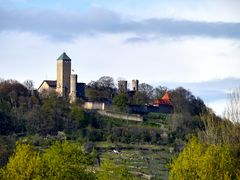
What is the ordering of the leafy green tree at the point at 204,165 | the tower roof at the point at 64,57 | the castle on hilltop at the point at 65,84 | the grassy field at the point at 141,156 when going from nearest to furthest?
the leafy green tree at the point at 204,165 < the grassy field at the point at 141,156 < the castle on hilltop at the point at 65,84 < the tower roof at the point at 64,57

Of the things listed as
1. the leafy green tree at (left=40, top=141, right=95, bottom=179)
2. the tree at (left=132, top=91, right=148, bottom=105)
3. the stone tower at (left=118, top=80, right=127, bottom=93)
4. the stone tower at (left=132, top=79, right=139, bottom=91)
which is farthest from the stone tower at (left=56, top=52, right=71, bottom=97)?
the leafy green tree at (left=40, top=141, right=95, bottom=179)

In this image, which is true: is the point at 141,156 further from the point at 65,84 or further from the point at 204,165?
the point at 204,165

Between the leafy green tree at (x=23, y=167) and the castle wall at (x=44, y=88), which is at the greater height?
the castle wall at (x=44, y=88)

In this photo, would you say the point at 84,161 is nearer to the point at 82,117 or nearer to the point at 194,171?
the point at 194,171

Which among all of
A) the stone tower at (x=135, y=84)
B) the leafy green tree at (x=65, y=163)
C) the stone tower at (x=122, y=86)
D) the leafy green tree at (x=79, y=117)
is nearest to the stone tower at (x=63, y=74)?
the stone tower at (x=122, y=86)

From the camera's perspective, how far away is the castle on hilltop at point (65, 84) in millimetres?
115625

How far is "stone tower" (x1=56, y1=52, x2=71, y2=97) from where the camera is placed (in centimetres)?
11738

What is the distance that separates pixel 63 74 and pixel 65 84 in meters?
1.92

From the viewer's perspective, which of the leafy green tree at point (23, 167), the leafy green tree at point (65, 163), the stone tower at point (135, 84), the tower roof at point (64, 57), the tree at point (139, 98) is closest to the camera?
the leafy green tree at point (65, 163)

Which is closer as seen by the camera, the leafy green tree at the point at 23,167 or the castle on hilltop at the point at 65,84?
the leafy green tree at the point at 23,167

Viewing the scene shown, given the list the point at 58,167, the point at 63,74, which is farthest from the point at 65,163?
the point at 63,74

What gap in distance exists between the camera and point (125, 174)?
36.9m

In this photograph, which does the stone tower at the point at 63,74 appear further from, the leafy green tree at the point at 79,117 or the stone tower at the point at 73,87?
the leafy green tree at the point at 79,117

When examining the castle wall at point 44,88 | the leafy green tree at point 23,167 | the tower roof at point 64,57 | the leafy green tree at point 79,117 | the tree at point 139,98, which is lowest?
the leafy green tree at point 23,167
